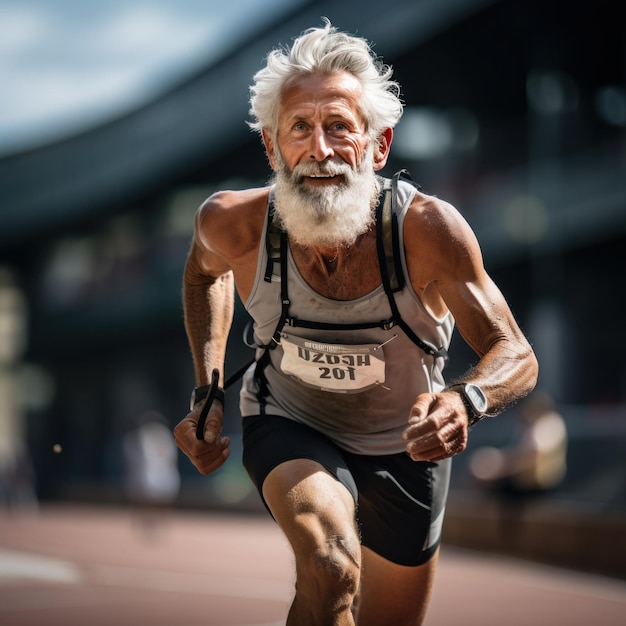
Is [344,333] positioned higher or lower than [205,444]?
higher

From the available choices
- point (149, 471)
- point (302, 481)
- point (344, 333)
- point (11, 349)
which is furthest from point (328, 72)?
point (11, 349)

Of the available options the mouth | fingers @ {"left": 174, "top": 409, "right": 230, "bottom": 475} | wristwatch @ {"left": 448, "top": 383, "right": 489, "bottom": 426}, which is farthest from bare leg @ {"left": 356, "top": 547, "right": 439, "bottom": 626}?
the mouth

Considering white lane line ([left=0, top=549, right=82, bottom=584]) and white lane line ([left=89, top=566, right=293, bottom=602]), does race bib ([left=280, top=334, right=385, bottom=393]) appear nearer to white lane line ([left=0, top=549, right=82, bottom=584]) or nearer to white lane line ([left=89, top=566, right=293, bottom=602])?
white lane line ([left=89, top=566, right=293, bottom=602])

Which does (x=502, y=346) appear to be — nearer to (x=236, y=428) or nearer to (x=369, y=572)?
(x=369, y=572)

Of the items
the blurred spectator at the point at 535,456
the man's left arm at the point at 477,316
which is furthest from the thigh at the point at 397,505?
the blurred spectator at the point at 535,456

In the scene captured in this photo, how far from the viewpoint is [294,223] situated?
4.03 meters

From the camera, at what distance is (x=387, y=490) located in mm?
4289

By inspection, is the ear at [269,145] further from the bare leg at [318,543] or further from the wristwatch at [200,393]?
the bare leg at [318,543]

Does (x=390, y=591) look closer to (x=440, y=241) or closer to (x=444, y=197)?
(x=440, y=241)

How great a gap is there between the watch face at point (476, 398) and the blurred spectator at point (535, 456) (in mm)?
9092

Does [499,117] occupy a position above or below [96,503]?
above

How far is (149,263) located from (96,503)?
11737mm

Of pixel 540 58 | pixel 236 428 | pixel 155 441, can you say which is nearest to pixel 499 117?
pixel 540 58

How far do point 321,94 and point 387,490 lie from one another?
1.38 meters
